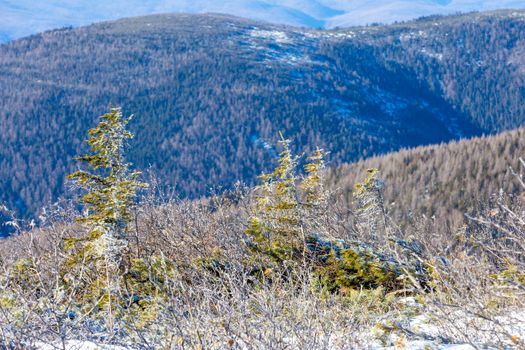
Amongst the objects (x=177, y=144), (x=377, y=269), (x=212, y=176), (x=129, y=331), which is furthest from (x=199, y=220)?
(x=177, y=144)

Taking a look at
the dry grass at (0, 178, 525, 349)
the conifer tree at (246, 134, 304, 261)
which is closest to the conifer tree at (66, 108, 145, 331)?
the dry grass at (0, 178, 525, 349)

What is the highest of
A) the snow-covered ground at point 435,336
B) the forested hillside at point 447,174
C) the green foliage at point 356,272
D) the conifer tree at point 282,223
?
the snow-covered ground at point 435,336

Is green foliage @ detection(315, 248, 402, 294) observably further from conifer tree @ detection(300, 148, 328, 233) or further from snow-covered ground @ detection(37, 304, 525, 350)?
snow-covered ground @ detection(37, 304, 525, 350)

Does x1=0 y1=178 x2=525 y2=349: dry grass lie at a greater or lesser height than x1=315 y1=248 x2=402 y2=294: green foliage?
greater

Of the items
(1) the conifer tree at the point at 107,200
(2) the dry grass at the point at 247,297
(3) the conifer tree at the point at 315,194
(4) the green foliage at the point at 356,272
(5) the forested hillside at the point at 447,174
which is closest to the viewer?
(2) the dry grass at the point at 247,297

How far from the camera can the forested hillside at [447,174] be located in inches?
2635

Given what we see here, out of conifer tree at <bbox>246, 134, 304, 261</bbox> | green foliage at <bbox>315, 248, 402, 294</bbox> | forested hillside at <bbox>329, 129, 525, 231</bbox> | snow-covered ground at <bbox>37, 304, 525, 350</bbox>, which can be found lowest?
forested hillside at <bbox>329, 129, 525, 231</bbox>

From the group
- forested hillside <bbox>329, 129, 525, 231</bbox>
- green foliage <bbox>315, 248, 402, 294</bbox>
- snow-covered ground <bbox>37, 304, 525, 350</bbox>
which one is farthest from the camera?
forested hillside <bbox>329, 129, 525, 231</bbox>

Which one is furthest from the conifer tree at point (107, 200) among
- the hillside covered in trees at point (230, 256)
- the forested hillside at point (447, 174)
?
the forested hillside at point (447, 174)

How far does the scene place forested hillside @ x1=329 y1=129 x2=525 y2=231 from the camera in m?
66.9

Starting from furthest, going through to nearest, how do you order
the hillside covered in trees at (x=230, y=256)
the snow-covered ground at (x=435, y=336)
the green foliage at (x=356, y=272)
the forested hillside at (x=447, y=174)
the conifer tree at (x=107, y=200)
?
the forested hillside at (x=447, y=174), the conifer tree at (x=107, y=200), the green foliage at (x=356, y=272), the hillside covered in trees at (x=230, y=256), the snow-covered ground at (x=435, y=336)

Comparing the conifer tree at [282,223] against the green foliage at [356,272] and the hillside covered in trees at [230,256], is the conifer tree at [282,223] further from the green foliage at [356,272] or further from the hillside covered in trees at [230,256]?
the green foliage at [356,272]

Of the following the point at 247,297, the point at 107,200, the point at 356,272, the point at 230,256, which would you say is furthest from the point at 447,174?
the point at 247,297

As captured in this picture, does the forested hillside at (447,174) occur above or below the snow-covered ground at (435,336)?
below
